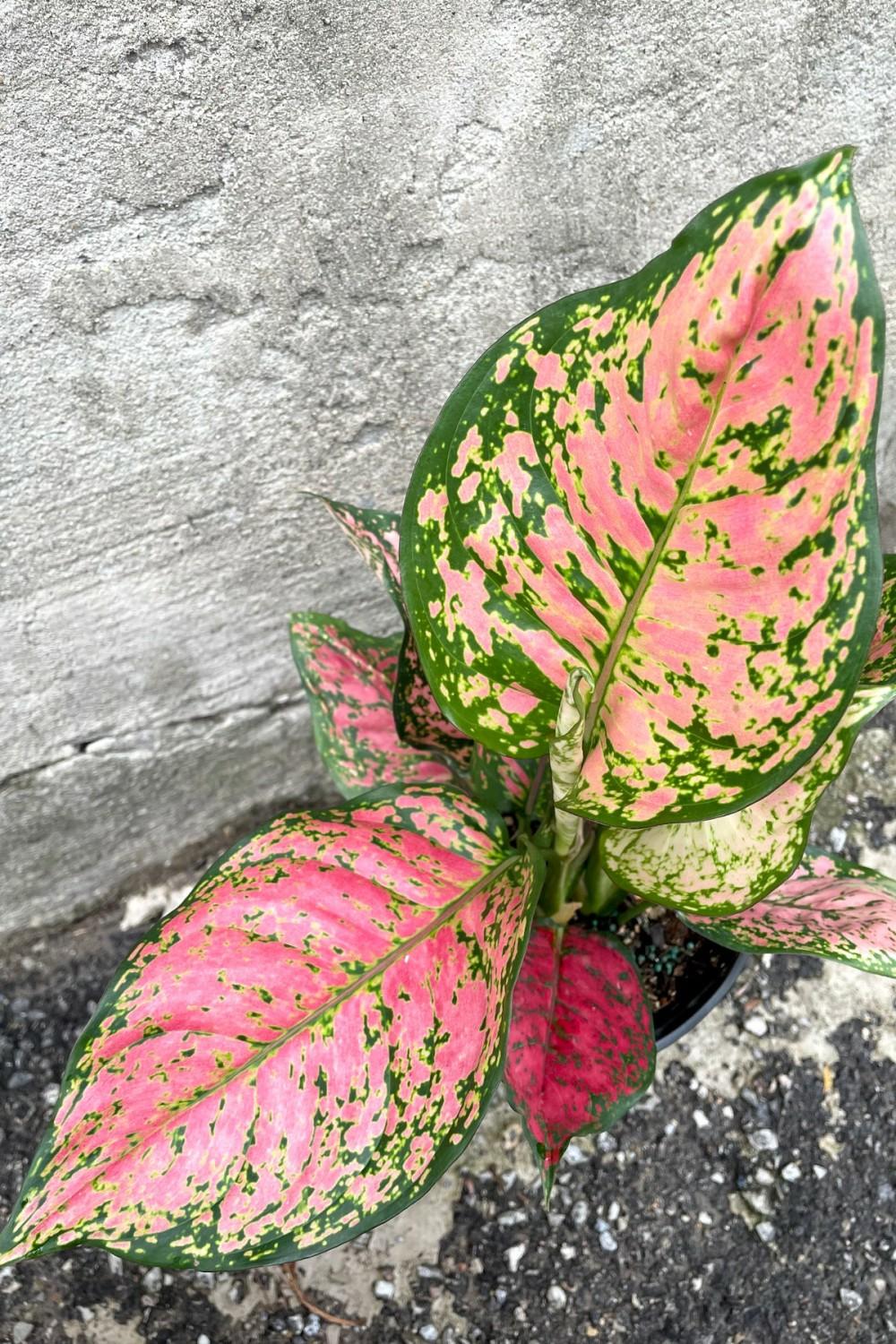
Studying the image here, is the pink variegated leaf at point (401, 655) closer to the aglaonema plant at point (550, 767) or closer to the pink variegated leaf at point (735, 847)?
the aglaonema plant at point (550, 767)

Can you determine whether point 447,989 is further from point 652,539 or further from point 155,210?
point 155,210

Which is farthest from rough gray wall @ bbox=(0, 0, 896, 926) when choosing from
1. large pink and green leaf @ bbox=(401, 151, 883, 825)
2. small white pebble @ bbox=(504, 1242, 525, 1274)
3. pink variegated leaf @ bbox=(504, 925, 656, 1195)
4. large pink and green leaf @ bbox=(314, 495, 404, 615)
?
small white pebble @ bbox=(504, 1242, 525, 1274)

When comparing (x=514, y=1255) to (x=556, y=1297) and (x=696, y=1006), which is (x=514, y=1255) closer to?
(x=556, y=1297)

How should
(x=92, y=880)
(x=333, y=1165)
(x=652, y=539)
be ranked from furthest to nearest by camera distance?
(x=92, y=880)
(x=333, y=1165)
(x=652, y=539)

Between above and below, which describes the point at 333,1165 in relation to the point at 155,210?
below

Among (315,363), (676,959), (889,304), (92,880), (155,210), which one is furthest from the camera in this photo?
(92,880)

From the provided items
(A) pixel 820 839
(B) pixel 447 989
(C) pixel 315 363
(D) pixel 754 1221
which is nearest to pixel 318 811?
(B) pixel 447 989

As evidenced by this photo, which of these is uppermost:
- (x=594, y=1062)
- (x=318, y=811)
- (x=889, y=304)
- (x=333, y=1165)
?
(x=889, y=304)
